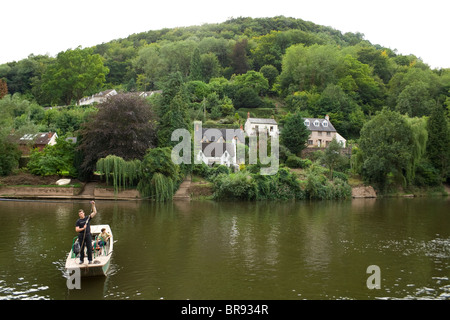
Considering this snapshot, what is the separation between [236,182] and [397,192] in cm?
2485

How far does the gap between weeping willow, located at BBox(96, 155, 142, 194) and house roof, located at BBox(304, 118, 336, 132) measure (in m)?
43.9

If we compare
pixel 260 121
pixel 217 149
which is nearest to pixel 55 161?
pixel 217 149

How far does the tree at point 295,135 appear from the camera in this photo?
63469 millimetres

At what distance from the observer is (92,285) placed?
15.9m

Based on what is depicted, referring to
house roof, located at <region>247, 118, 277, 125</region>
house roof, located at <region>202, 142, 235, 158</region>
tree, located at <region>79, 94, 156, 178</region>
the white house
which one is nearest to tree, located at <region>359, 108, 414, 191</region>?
the white house

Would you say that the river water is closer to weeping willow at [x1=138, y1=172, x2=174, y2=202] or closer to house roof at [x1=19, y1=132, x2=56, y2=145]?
weeping willow at [x1=138, y1=172, x2=174, y2=202]

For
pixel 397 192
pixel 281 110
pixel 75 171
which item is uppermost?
pixel 281 110

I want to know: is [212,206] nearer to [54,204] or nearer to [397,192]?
[54,204]

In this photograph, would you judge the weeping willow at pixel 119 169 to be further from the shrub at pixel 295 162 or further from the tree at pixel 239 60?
the tree at pixel 239 60

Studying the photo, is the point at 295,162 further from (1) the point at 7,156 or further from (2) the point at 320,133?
(1) the point at 7,156

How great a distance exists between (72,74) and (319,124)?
2141 inches

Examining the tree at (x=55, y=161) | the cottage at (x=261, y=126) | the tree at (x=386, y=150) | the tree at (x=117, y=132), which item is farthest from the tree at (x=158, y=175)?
the cottage at (x=261, y=126)

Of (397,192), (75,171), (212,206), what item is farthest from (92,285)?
(397,192)

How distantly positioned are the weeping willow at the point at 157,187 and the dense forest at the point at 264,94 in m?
2.84
